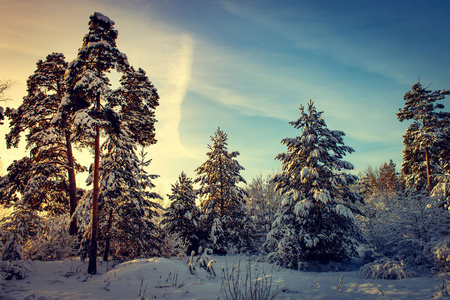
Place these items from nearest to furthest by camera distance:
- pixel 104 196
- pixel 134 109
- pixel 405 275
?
pixel 405 275 → pixel 104 196 → pixel 134 109

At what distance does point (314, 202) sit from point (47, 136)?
16.9 m

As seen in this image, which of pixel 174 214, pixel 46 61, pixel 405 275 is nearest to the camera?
pixel 405 275

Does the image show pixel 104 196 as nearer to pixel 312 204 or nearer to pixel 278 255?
pixel 278 255

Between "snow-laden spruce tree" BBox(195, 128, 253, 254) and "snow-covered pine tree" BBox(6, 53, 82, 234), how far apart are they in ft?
33.7

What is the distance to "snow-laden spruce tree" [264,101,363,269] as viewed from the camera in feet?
43.3

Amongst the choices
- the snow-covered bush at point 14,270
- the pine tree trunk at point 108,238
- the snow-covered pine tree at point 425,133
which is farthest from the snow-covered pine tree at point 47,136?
the snow-covered pine tree at point 425,133

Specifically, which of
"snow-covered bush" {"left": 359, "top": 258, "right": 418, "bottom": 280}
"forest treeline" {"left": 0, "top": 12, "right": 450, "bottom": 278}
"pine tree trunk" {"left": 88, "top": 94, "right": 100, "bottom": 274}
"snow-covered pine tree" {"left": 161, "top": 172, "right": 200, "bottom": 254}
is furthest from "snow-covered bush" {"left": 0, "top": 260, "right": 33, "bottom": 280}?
"snow-covered bush" {"left": 359, "top": 258, "right": 418, "bottom": 280}

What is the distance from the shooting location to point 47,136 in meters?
14.0

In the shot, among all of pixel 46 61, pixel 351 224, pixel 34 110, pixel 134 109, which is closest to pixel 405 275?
pixel 351 224

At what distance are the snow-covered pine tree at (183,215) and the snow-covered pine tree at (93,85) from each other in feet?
29.5

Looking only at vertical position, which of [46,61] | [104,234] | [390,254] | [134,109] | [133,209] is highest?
[46,61]

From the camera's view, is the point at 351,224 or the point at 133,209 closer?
the point at 351,224

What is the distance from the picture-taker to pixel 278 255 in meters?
13.4

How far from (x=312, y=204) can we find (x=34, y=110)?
61.7ft
